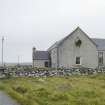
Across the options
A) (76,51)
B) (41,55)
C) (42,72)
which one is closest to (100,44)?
(76,51)

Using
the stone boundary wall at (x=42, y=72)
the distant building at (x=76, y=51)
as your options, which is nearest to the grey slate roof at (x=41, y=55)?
the distant building at (x=76, y=51)

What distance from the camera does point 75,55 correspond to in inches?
1876

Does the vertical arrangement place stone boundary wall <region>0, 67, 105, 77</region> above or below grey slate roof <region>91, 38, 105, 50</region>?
below

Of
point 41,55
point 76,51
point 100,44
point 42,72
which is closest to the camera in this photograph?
point 42,72

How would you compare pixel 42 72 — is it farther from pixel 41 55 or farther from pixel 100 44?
pixel 100 44

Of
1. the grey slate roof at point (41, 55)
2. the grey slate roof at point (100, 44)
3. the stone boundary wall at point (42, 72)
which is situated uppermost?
the grey slate roof at point (100, 44)

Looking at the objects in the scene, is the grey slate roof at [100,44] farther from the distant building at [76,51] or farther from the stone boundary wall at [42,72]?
the stone boundary wall at [42,72]

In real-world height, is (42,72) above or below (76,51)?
below

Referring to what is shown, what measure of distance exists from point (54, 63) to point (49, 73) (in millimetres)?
14001

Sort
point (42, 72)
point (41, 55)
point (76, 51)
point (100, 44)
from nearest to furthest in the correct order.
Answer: point (42, 72) < point (76, 51) < point (100, 44) < point (41, 55)

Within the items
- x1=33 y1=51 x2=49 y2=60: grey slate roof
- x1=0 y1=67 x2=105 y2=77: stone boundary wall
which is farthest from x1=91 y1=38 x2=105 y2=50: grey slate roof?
x1=0 y1=67 x2=105 y2=77: stone boundary wall

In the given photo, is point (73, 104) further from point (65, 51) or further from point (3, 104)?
point (65, 51)

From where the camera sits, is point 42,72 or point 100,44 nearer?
point 42,72

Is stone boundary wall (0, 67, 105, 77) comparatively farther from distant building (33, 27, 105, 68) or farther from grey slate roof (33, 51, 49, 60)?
grey slate roof (33, 51, 49, 60)
